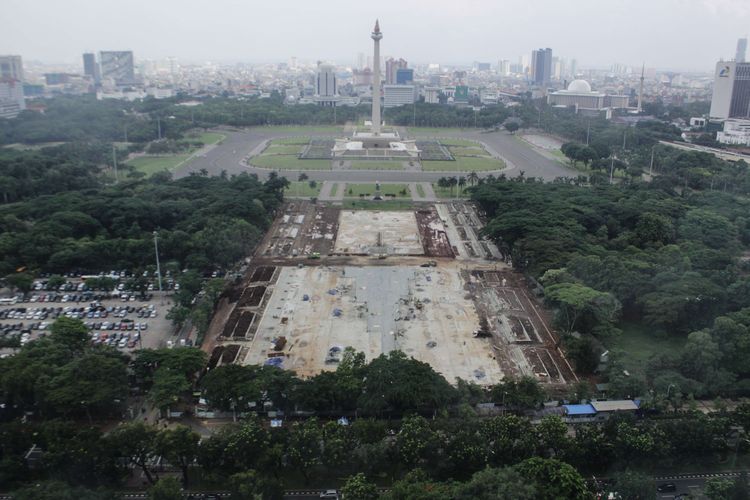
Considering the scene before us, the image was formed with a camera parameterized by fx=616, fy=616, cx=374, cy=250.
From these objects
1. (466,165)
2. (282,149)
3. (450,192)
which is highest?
(282,149)

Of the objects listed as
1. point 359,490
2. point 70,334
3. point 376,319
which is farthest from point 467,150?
point 359,490

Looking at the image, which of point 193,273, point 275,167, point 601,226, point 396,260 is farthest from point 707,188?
point 193,273

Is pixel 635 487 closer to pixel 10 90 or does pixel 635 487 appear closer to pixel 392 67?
pixel 10 90

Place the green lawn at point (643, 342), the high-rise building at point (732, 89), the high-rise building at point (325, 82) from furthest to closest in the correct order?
the high-rise building at point (325, 82) → the high-rise building at point (732, 89) → the green lawn at point (643, 342)

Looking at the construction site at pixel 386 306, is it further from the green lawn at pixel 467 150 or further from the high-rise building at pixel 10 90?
the high-rise building at pixel 10 90

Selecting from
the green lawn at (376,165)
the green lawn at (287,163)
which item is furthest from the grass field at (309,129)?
the green lawn at (376,165)

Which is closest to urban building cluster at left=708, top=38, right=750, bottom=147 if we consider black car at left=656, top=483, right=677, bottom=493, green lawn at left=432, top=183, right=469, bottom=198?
green lawn at left=432, top=183, right=469, bottom=198
